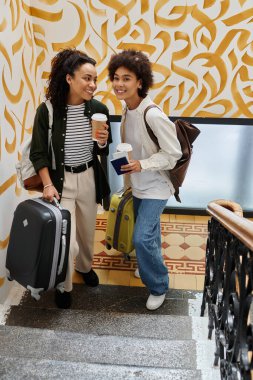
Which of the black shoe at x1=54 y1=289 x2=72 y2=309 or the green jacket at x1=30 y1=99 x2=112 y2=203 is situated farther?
the black shoe at x1=54 y1=289 x2=72 y2=309

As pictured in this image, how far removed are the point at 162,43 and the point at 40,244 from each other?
2.13m

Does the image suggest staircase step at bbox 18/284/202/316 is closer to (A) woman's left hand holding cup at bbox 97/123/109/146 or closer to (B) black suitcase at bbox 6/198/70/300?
(B) black suitcase at bbox 6/198/70/300

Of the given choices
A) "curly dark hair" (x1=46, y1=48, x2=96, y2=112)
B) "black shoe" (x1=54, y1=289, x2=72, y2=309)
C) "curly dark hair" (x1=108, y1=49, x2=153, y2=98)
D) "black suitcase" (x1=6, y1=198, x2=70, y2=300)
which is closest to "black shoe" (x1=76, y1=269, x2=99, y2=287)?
"black shoe" (x1=54, y1=289, x2=72, y2=309)

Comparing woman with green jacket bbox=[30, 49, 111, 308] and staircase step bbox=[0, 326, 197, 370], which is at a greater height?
woman with green jacket bbox=[30, 49, 111, 308]

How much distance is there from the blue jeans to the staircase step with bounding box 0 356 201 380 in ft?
3.31

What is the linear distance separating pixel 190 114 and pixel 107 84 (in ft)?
2.67

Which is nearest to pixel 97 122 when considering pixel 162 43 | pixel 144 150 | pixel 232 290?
pixel 144 150

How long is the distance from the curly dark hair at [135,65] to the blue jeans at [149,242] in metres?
0.74

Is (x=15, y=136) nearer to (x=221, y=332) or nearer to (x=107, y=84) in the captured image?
(x=107, y=84)

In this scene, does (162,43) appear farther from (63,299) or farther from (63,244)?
(63,299)

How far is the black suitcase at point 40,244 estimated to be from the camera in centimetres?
244

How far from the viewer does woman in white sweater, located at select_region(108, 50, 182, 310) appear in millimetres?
2525

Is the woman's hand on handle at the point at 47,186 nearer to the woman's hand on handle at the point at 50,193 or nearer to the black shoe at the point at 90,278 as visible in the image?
the woman's hand on handle at the point at 50,193

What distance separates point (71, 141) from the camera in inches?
104
